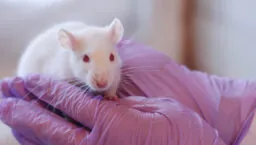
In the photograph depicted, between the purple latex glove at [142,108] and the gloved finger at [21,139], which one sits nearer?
the purple latex glove at [142,108]

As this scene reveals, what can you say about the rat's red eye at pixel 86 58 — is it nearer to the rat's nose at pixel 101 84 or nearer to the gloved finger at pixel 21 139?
the rat's nose at pixel 101 84

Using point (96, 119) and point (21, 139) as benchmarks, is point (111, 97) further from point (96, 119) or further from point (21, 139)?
point (21, 139)

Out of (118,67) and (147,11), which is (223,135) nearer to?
(118,67)

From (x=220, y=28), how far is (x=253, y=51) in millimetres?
215

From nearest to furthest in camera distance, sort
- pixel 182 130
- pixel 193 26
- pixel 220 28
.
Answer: pixel 182 130
pixel 220 28
pixel 193 26

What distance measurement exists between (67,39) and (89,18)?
0.63 meters

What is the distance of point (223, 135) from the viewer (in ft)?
3.86

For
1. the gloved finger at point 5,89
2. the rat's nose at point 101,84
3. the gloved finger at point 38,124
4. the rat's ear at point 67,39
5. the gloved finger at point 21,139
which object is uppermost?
the rat's ear at point 67,39

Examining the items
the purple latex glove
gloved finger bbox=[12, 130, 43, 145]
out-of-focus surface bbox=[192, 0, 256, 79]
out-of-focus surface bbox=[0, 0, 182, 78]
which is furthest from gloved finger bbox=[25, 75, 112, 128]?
out-of-focus surface bbox=[192, 0, 256, 79]

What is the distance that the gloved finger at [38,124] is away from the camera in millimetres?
1008

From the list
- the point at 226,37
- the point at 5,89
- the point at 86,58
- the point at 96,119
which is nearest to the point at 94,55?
the point at 86,58

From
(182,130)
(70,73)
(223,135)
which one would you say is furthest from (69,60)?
(223,135)

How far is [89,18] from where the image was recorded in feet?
5.54

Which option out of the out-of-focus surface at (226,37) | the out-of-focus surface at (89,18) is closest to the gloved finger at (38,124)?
the out-of-focus surface at (89,18)
